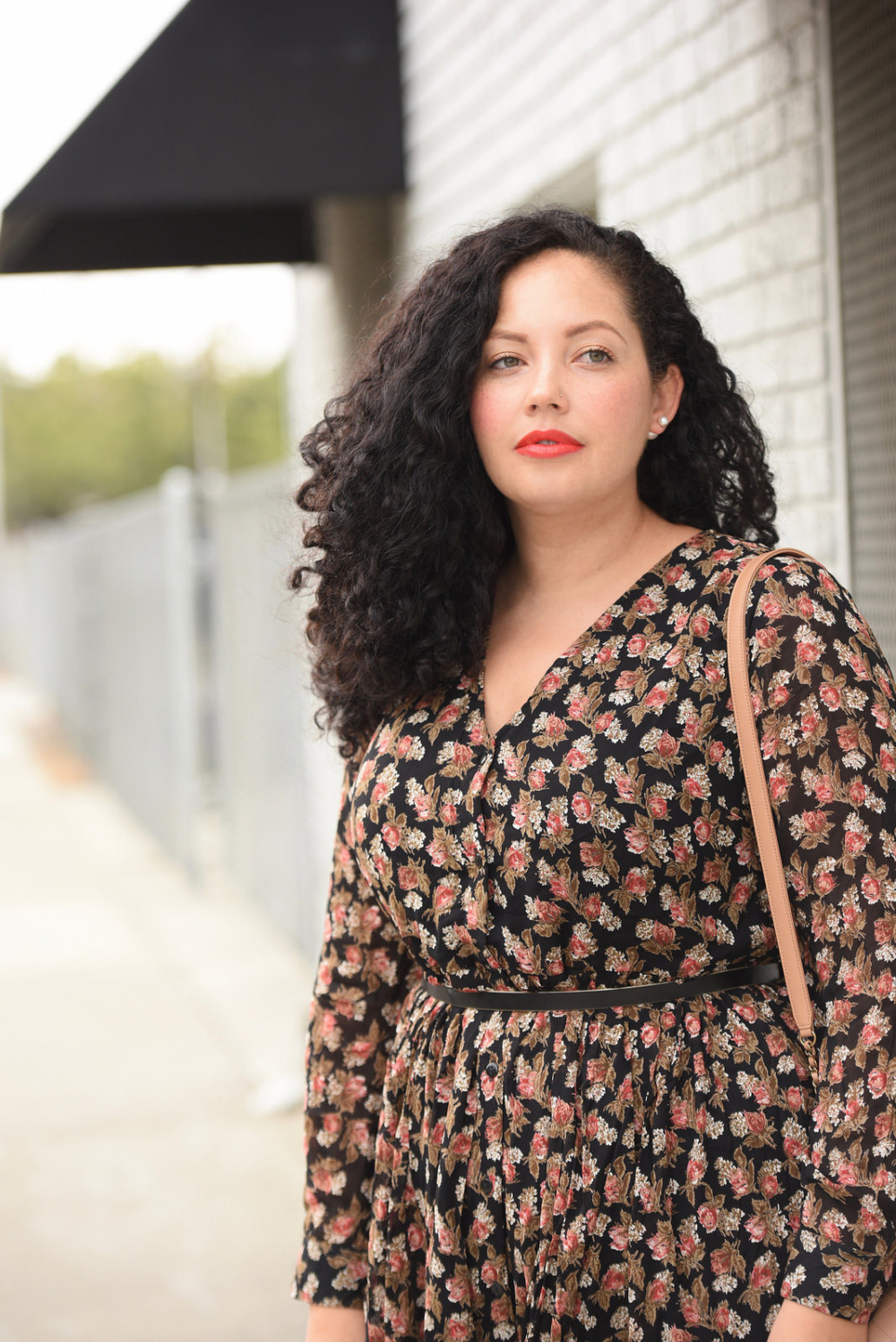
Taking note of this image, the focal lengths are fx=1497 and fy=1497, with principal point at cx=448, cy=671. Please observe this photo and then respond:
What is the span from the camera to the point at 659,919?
5.85ft

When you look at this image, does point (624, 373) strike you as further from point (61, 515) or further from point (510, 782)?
point (61, 515)

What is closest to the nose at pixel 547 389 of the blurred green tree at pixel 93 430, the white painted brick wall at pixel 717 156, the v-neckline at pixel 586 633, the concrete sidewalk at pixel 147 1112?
the v-neckline at pixel 586 633

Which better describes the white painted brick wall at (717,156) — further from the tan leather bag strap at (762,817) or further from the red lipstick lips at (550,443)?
the tan leather bag strap at (762,817)

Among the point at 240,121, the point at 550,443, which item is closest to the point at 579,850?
the point at 550,443

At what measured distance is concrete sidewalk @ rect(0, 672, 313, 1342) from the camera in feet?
14.1

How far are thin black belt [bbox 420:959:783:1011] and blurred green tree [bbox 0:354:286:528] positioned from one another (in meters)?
53.1

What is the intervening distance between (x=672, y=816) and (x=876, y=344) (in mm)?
1485

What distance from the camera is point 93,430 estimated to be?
2149 inches

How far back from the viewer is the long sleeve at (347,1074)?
217cm

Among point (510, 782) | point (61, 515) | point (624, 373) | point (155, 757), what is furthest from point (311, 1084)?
point (61, 515)

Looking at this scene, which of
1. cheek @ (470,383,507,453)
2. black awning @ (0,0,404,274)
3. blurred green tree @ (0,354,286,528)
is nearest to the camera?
cheek @ (470,383,507,453)

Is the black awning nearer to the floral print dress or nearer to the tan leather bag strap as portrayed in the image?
the floral print dress

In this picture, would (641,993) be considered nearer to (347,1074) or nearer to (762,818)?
(762,818)

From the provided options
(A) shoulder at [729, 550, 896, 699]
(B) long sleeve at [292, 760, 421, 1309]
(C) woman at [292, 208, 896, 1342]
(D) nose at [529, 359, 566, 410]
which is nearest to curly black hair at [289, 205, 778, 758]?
(C) woman at [292, 208, 896, 1342]
